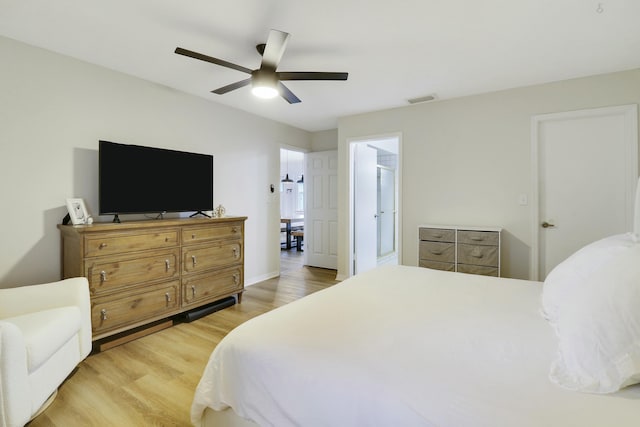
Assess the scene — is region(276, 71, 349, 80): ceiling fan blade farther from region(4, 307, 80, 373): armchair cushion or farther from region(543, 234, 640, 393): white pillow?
region(4, 307, 80, 373): armchair cushion

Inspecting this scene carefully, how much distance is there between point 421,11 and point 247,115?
283cm

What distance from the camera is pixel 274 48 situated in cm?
207

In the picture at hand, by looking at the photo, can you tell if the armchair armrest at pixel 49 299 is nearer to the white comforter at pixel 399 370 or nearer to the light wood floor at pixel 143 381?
the light wood floor at pixel 143 381

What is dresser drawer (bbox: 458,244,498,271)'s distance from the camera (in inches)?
129

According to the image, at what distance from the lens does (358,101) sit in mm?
3822

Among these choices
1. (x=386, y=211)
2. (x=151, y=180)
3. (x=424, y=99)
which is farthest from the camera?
(x=386, y=211)

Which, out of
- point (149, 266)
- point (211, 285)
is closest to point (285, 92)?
point (149, 266)

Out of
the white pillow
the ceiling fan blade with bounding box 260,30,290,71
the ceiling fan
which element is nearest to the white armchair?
the ceiling fan

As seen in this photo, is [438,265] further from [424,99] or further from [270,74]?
[270,74]

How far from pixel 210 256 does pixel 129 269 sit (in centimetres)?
81

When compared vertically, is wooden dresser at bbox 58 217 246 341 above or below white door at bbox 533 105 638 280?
below

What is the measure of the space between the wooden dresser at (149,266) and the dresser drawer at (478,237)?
258 centimetres

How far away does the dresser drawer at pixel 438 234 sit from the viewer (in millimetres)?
3500

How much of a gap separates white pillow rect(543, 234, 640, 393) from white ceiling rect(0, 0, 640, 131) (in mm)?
1763
